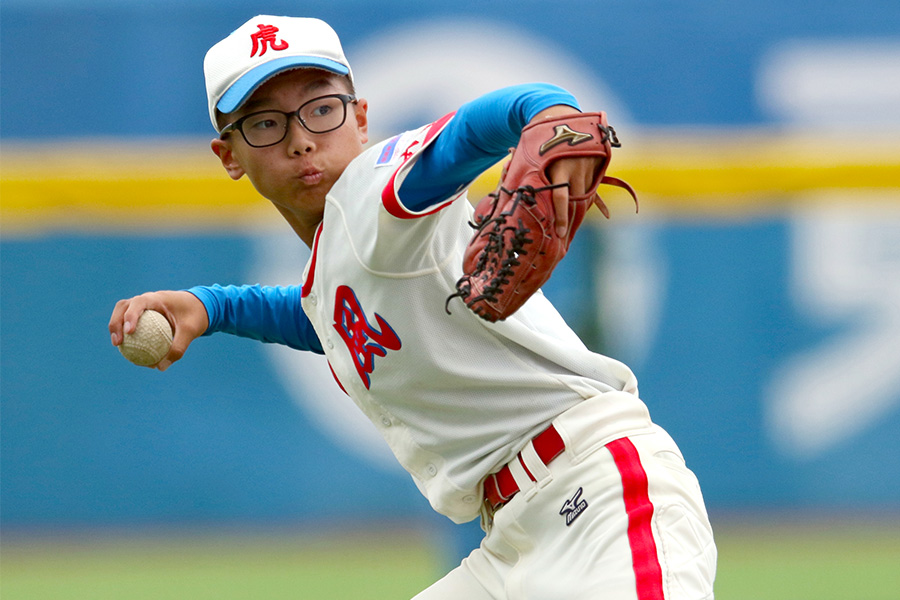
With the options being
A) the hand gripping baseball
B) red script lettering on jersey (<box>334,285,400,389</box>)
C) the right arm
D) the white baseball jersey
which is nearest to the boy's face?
the white baseball jersey

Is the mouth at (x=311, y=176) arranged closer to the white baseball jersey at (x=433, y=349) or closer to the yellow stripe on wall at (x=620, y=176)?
the white baseball jersey at (x=433, y=349)

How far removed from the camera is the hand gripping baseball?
1588 mm

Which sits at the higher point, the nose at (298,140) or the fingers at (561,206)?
the nose at (298,140)

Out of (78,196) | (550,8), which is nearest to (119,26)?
(78,196)

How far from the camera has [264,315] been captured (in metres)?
2.76

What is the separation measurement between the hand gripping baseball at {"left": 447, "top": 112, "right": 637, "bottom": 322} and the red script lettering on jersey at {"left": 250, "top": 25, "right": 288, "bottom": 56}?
31.5 inches

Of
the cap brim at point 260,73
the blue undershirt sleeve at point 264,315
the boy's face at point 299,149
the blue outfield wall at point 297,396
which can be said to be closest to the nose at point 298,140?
the boy's face at point 299,149

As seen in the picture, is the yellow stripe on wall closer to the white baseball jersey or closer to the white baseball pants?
the white baseball jersey

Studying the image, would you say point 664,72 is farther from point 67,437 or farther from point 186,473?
point 67,437

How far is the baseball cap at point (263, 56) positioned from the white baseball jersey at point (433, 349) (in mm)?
276

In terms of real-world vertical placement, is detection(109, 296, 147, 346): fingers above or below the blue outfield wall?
below

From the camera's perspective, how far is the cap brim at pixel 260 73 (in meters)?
2.22

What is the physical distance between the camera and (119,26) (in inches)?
217

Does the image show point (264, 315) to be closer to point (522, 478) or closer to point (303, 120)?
point (303, 120)
